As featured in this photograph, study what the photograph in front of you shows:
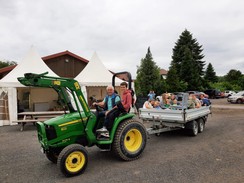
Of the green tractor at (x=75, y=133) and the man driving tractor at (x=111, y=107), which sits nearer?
the green tractor at (x=75, y=133)

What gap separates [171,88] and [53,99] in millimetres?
15467

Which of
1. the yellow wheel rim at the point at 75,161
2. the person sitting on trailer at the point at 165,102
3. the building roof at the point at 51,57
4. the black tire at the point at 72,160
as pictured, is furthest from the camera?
the building roof at the point at 51,57

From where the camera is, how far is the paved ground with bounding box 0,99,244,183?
333cm

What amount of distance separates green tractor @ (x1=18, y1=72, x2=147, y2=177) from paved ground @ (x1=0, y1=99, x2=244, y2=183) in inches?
11.2

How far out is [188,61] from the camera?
3045cm

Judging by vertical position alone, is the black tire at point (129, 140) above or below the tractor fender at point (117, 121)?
below

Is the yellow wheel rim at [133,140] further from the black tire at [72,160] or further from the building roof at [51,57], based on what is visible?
the building roof at [51,57]

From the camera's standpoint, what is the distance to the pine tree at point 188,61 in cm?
3008

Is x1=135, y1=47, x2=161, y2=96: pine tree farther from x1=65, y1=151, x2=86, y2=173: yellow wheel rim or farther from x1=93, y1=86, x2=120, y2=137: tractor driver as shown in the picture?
x1=65, y1=151, x2=86, y2=173: yellow wheel rim

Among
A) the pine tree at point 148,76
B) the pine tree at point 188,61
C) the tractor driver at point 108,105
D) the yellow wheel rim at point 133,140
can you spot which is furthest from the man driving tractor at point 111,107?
the pine tree at point 188,61

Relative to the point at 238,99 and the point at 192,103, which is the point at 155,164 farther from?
the point at 238,99

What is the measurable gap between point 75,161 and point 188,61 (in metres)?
30.2

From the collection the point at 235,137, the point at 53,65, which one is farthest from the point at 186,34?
the point at 235,137

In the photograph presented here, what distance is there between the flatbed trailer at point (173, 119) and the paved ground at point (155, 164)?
1.34 ft
